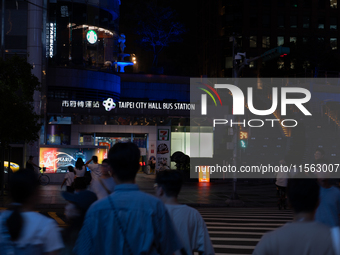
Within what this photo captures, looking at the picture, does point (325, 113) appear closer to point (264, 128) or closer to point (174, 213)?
point (264, 128)

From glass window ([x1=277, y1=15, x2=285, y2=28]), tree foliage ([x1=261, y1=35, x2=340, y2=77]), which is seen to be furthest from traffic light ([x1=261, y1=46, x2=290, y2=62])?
glass window ([x1=277, y1=15, x2=285, y2=28])

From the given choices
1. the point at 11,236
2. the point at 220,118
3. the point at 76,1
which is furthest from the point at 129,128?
the point at 11,236

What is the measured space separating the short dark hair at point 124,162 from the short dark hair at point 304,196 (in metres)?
1.20

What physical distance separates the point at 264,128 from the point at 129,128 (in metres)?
13.7

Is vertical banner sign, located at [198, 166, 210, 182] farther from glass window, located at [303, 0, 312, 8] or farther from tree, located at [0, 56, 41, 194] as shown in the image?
glass window, located at [303, 0, 312, 8]

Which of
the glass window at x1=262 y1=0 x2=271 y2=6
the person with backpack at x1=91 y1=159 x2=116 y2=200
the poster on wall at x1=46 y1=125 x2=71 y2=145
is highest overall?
the glass window at x1=262 y1=0 x2=271 y2=6

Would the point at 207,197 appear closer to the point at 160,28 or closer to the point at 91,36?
the point at 91,36

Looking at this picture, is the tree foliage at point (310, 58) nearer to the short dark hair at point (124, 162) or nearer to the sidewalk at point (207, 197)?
the sidewalk at point (207, 197)

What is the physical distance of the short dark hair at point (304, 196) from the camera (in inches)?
128

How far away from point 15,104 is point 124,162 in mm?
21110

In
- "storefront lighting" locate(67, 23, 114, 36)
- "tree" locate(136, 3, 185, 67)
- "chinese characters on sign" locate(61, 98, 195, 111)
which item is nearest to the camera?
"chinese characters on sign" locate(61, 98, 195, 111)

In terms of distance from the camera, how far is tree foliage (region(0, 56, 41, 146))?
2166cm

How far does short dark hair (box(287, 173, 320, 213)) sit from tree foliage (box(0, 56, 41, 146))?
20161 millimetres

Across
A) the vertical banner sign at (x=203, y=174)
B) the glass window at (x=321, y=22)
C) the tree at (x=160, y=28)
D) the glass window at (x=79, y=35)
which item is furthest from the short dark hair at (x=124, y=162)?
the glass window at (x=321, y=22)
